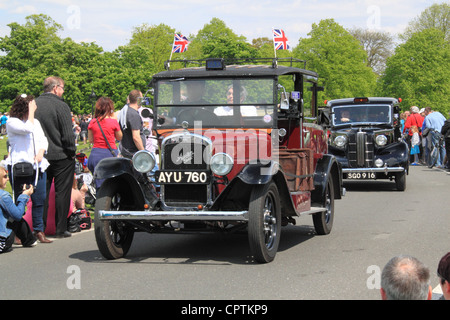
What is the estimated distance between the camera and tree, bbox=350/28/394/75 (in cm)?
7100

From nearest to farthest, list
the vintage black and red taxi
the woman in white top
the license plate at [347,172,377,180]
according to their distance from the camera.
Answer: the vintage black and red taxi, the woman in white top, the license plate at [347,172,377,180]

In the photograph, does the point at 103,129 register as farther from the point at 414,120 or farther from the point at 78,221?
the point at 414,120

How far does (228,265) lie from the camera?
7.43 metres

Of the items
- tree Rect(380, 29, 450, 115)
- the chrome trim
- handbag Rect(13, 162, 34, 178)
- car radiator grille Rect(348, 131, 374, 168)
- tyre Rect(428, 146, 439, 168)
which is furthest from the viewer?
tree Rect(380, 29, 450, 115)

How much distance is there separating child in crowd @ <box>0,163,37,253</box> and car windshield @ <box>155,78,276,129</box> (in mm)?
1920

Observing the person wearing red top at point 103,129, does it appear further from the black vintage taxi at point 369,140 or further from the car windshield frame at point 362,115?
the car windshield frame at point 362,115

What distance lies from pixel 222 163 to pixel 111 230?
4.84 feet

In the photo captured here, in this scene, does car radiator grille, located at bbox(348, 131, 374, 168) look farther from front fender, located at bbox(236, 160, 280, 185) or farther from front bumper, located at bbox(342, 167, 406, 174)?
front fender, located at bbox(236, 160, 280, 185)

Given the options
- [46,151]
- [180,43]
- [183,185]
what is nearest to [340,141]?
[180,43]

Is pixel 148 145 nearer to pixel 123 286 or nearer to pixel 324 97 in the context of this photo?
pixel 123 286

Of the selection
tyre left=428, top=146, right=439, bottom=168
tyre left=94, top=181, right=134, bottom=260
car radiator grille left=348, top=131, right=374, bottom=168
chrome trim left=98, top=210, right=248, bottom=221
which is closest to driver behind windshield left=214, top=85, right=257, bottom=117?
tyre left=94, top=181, right=134, bottom=260

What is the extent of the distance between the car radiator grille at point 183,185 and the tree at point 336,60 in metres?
54.6

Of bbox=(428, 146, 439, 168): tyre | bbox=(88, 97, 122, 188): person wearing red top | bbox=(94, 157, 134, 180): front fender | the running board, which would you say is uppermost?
bbox=(88, 97, 122, 188): person wearing red top
